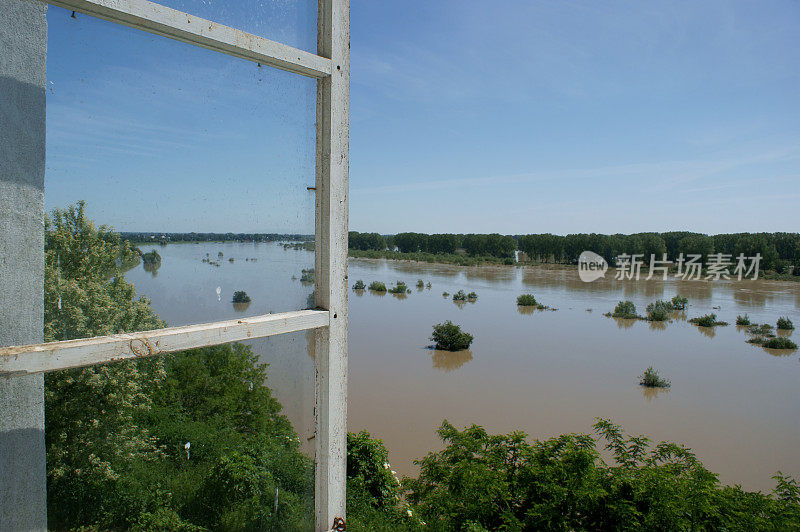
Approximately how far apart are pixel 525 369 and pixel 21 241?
11.9 meters

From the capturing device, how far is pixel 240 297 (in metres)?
0.92

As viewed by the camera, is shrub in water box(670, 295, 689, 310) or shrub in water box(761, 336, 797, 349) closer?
shrub in water box(761, 336, 797, 349)

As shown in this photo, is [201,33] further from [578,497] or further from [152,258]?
[578,497]

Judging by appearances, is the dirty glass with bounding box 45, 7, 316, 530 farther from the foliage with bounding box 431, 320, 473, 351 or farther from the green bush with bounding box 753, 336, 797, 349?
the green bush with bounding box 753, 336, 797, 349

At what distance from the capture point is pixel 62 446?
825mm

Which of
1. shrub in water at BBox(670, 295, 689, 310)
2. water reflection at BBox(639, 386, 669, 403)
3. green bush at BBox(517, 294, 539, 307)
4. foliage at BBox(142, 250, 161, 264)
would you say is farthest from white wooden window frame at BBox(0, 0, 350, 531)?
shrub in water at BBox(670, 295, 689, 310)

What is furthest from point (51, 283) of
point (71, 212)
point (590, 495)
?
point (590, 495)

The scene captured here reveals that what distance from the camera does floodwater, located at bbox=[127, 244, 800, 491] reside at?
36.2 inches

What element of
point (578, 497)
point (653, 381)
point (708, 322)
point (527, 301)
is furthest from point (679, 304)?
point (578, 497)

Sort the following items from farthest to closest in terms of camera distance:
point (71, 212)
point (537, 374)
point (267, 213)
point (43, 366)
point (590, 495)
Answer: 1. point (537, 374)
2. point (590, 495)
3. point (267, 213)
4. point (71, 212)
5. point (43, 366)

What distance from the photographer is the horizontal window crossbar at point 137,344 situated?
615 mm

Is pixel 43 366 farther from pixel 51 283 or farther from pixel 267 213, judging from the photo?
pixel 267 213

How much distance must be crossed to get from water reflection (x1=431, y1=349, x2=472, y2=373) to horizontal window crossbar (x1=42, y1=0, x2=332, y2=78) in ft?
36.8

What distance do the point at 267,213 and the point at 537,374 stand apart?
11350 mm
